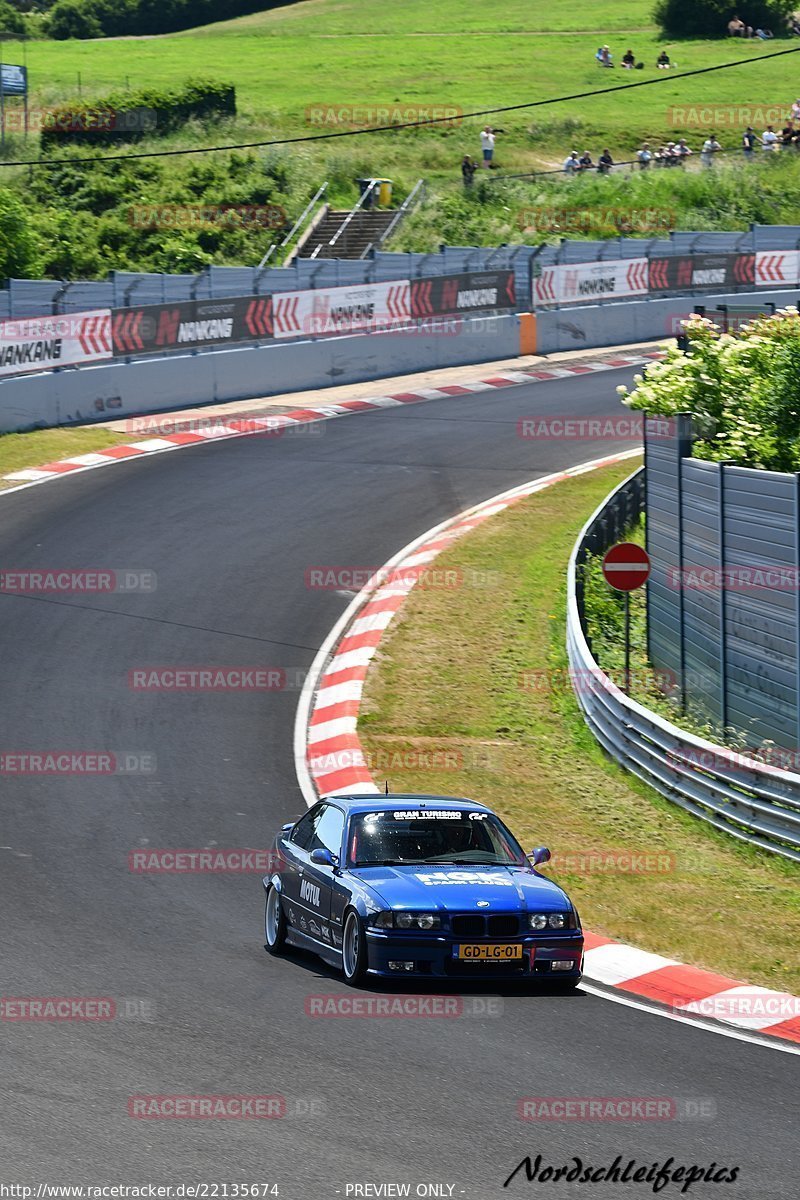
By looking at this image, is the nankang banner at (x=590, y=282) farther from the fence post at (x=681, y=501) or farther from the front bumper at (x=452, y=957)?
the front bumper at (x=452, y=957)

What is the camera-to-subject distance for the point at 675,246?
4803 cm

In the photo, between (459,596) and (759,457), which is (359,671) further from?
(759,457)

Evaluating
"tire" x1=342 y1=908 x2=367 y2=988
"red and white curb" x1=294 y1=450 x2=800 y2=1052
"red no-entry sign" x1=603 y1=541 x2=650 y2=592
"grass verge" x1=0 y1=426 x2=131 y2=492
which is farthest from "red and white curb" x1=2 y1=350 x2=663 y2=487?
"tire" x1=342 y1=908 x2=367 y2=988

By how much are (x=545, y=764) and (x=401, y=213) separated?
44022 mm

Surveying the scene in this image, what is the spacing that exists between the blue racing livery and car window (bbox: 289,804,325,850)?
0.01 m

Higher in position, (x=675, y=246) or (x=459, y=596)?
(x=675, y=246)

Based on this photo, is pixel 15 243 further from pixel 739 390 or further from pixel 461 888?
pixel 461 888

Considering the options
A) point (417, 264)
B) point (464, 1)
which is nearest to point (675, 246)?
point (417, 264)

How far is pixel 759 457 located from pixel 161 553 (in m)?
9.25

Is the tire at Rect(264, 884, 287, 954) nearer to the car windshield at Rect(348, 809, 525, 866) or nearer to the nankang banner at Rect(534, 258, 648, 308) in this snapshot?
the car windshield at Rect(348, 809, 525, 866)

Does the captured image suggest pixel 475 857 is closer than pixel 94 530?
Yes

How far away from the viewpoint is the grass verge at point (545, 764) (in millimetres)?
13078

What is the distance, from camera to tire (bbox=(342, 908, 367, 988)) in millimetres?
10609

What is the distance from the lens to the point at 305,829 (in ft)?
40.5
